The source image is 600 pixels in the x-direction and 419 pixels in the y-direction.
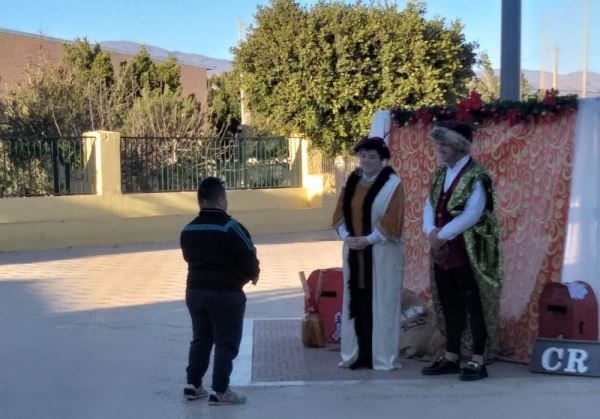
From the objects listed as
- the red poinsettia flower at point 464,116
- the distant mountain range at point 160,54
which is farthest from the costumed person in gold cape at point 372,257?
the distant mountain range at point 160,54

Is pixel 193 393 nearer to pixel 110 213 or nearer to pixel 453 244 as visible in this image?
pixel 453 244

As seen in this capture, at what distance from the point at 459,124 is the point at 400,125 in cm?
163

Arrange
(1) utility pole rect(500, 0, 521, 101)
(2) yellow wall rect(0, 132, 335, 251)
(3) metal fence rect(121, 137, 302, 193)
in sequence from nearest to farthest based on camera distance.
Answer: (1) utility pole rect(500, 0, 521, 101) < (2) yellow wall rect(0, 132, 335, 251) < (3) metal fence rect(121, 137, 302, 193)

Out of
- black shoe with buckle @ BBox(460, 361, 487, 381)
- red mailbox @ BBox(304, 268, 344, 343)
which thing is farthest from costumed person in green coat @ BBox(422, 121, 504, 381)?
red mailbox @ BBox(304, 268, 344, 343)

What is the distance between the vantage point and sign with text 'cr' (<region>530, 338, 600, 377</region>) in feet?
21.0

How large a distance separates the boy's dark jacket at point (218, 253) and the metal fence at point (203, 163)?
12.5m

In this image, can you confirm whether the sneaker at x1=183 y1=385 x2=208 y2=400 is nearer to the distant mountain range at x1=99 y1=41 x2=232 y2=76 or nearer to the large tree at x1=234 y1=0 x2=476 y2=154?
the large tree at x1=234 y1=0 x2=476 y2=154

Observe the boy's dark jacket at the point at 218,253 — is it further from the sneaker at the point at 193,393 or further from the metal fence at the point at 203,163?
the metal fence at the point at 203,163

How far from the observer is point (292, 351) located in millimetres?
7828

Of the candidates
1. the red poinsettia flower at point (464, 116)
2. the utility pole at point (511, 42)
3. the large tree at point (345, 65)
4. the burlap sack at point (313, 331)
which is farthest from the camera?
the large tree at point (345, 65)

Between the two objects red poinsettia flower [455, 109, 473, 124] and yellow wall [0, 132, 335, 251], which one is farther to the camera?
yellow wall [0, 132, 335, 251]

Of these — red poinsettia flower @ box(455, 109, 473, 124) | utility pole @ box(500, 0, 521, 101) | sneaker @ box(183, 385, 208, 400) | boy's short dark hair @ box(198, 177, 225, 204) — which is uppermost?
utility pole @ box(500, 0, 521, 101)

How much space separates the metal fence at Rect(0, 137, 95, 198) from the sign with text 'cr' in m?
12.4

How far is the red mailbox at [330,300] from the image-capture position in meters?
7.75
